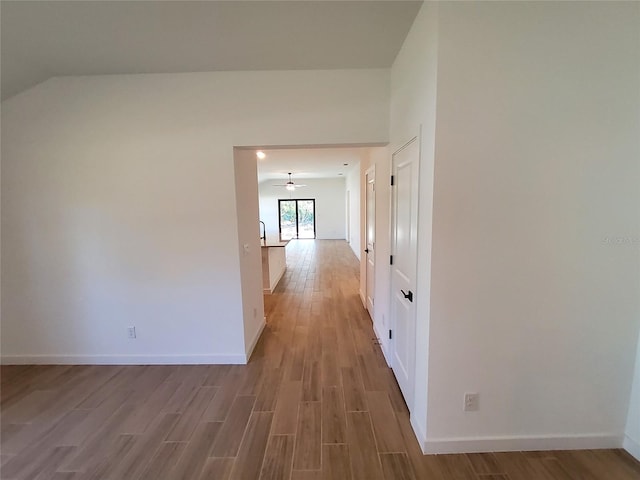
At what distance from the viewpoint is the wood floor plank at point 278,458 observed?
1.69m

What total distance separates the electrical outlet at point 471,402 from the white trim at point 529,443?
204 millimetres

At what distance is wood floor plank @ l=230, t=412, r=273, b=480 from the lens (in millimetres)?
1706

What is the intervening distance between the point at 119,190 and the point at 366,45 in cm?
257

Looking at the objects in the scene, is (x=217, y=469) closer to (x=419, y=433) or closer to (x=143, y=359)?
(x=419, y=433)

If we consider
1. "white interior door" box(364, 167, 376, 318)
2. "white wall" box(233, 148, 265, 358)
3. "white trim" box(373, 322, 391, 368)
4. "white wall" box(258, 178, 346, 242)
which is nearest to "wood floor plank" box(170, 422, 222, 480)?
"white wall" box(233, 148, 265, 358)

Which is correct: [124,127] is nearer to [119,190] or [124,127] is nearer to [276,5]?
[119,190]

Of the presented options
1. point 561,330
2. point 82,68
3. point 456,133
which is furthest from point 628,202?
point 82,68

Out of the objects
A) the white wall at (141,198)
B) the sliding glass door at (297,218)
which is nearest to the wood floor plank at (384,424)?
the white wall at (141,198)

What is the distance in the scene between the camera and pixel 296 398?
2.37 m

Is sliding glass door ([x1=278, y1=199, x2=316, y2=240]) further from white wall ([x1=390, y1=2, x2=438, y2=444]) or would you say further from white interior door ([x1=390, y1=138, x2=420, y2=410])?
white wall ([x1=390, y1=2, x2=438, y2=444])

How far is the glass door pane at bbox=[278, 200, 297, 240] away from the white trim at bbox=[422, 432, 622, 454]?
11.3 m

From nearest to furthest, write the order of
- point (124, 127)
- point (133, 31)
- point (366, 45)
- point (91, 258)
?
point (133, 31) → point (366, 45) → point (124, 127) → point (91, 258)

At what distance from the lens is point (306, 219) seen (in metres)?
12.9

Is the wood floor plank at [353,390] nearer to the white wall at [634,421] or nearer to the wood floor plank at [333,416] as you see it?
the wood floor plank at [333,416]
